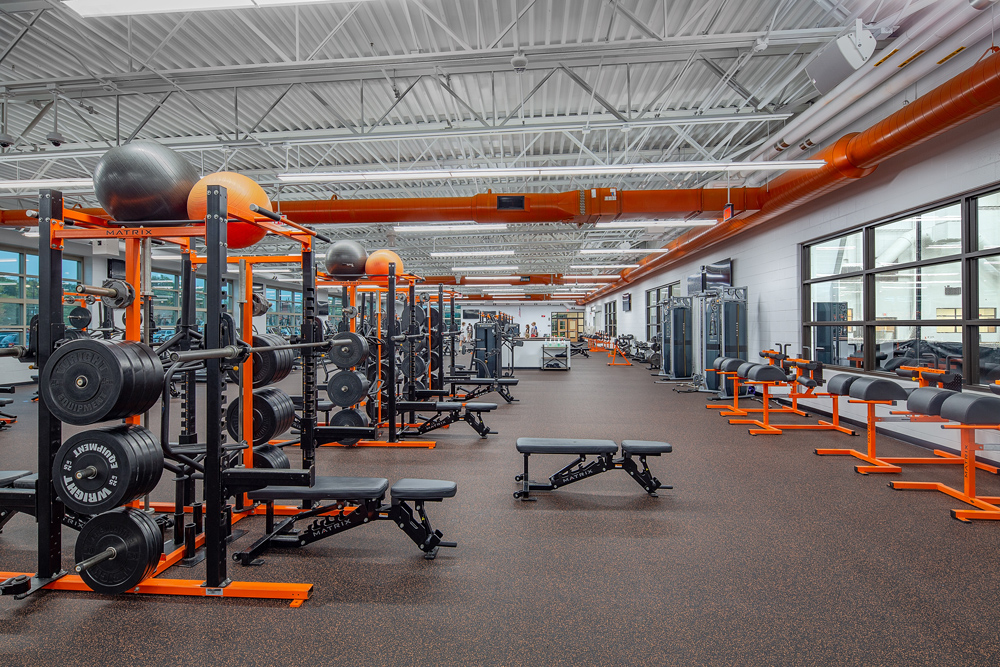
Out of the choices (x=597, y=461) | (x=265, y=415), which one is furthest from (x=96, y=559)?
(x=597, y=461)

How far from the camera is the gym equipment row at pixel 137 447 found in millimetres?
1995

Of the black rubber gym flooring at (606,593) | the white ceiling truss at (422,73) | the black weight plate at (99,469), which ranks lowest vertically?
the black rubber gym flooring at (606,593)

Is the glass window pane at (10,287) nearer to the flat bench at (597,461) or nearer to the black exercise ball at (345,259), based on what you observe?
the black exercise ball at (345,259)

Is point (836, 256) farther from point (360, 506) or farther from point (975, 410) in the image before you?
point (360, 506)

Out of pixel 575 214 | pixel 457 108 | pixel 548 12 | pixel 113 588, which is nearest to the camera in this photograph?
pixel 113 588

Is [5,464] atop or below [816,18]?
below

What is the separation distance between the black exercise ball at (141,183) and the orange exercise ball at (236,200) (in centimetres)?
8

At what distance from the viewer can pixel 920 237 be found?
5059mm

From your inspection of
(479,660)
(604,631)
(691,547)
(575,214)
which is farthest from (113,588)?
(575,214)

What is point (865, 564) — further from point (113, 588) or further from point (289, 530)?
point (113, 588)

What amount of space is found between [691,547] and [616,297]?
22.0m

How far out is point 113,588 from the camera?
7.20 feet

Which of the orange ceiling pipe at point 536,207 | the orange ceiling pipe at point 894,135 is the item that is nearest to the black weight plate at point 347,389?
the orange ceiling pipe at point 536,207

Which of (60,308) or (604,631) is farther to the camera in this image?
(60,308)
